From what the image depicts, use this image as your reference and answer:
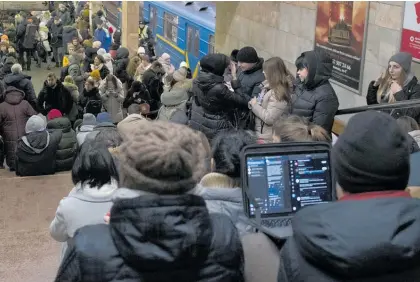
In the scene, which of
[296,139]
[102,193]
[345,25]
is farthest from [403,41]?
[102,193]

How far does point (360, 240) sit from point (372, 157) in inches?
10.9

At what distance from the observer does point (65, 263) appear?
209 centimetres

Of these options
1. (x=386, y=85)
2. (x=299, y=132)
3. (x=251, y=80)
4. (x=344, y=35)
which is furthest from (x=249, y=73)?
(x=299, y=132)

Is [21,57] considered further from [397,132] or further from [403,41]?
[397,132]

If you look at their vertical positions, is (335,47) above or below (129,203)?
below

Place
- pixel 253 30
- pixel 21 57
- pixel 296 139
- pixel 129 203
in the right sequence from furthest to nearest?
pixel 21 57, pixel 253 30, pixel 296 139, pixel 129 203

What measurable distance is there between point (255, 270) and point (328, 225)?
0.48m

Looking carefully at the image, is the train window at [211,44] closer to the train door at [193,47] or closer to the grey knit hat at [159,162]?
the train door at [193,47]

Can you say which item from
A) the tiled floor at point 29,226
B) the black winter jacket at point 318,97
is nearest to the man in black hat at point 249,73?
the black winter jacket at point 318,97

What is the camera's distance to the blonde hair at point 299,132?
359cm

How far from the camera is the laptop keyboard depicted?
2887 mm

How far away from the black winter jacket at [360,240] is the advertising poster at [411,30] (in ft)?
17.0

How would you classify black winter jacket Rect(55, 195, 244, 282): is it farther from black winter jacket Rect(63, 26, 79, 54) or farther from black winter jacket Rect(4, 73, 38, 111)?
black winter jacket Rect(63, 26, 79, 54)

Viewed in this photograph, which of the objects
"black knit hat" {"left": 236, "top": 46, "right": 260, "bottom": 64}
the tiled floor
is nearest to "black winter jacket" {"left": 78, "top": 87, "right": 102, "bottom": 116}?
the tiled floor
